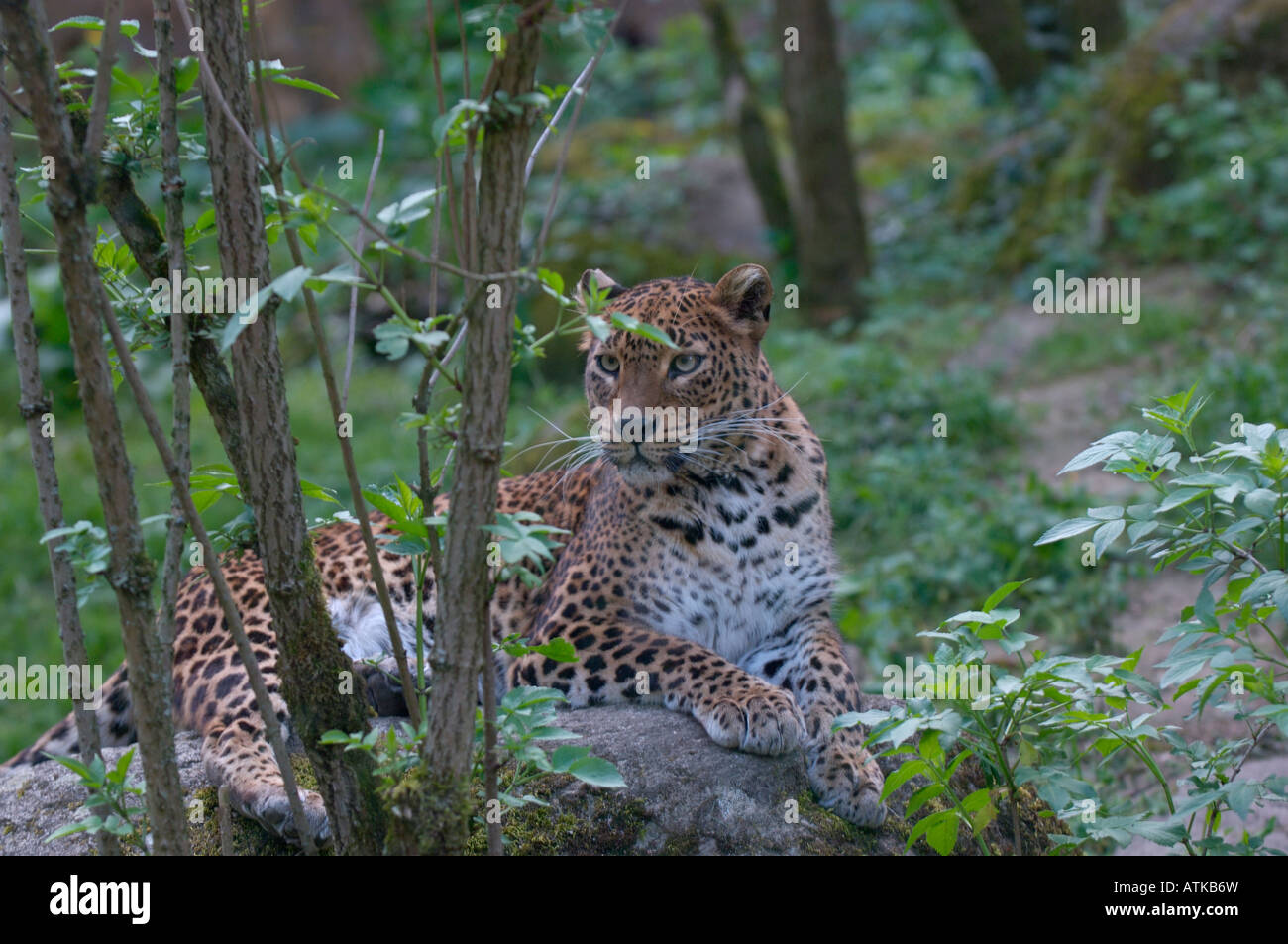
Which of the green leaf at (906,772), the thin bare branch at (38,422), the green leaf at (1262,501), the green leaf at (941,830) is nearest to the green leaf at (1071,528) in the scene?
the green leaf at (1262,501)

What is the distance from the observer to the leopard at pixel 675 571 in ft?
15.6

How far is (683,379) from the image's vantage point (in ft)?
16.0

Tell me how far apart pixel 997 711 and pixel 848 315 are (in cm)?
975

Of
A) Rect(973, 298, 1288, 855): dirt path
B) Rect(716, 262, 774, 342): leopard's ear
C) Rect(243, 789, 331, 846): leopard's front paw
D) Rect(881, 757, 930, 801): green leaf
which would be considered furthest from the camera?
Rect(973, 298, 1288, 855): dirt path

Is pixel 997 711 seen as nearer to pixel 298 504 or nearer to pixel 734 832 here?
Result: pixel 734 832

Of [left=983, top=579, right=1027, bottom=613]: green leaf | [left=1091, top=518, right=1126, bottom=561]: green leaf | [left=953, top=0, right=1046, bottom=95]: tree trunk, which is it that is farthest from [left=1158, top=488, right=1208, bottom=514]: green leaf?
[left=953, top=0, right=1046, bottom=95]: tree trunk

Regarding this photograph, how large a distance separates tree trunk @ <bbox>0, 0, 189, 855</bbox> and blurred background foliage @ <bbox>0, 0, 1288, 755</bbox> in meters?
0.59

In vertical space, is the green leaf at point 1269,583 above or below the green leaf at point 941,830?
above

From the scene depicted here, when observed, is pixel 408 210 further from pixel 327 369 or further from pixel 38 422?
pixel 38 422

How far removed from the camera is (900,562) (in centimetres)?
772

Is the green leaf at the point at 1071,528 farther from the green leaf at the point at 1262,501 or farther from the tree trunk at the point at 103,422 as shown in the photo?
the tree trunk at the point at 103,422

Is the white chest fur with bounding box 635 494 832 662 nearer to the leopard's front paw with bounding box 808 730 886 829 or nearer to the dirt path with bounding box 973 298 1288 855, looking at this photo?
the leopard's front paw with bounding box 808 730 886 829

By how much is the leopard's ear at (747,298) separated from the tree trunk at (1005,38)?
1133cm

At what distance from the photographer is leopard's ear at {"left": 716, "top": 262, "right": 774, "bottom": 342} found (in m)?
5.03
